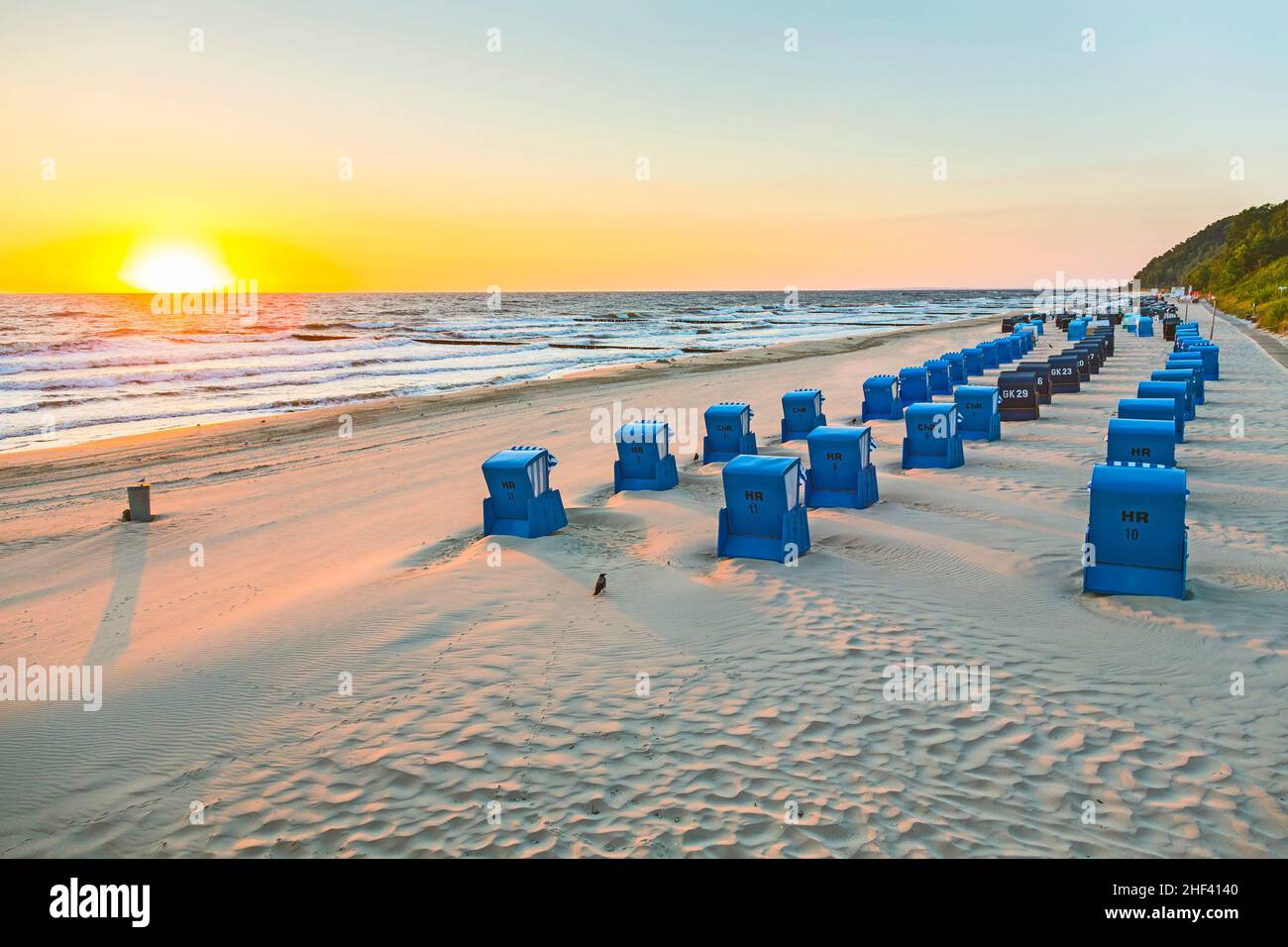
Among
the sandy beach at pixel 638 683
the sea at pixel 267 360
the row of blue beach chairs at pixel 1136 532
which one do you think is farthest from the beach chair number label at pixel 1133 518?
the sea at pixel 267 360

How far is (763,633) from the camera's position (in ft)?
25.7

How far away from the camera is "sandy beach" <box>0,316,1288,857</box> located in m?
5.11

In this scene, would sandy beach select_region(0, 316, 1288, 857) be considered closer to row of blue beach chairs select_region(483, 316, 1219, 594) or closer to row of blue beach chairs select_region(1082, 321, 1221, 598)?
row of blue beach chairs select_region(1082, 321, 1221, 598)

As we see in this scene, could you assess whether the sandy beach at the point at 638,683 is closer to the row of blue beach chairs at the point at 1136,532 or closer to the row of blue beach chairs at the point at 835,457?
the row of blue beach chairs at the point at 1136,532

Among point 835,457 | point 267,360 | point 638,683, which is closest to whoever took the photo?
point 638,683

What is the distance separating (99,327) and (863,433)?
82535 mm

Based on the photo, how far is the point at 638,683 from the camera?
6.97 meters

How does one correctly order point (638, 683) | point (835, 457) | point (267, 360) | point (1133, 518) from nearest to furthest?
point (638, 683) < point (1133, 518) < point (835, 457) < point (267, 360)

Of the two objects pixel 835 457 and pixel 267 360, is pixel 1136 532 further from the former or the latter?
pixel 267 360

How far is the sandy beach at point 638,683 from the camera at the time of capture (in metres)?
5.11

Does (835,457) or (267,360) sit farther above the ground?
(267,360)

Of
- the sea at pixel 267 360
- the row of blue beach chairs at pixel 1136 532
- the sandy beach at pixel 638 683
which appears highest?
the sea at pixel 267 360

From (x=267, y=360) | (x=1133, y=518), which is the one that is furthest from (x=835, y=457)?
(x=267, y=360)
